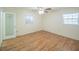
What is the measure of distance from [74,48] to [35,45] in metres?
0.80

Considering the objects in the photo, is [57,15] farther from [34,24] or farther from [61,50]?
[61,50]

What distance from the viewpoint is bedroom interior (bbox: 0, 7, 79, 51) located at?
6.60 ft

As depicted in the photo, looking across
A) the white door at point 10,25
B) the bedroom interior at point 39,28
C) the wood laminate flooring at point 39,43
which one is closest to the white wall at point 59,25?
the bedroom interior at point 39,28

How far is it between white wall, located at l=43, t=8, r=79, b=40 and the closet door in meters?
0.65

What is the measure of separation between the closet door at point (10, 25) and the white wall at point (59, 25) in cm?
65

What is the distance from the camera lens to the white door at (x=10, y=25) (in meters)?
2.03

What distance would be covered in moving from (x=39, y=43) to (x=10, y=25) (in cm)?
71

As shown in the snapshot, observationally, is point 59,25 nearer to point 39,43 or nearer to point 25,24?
point 39,43

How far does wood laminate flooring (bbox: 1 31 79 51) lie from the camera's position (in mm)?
2023

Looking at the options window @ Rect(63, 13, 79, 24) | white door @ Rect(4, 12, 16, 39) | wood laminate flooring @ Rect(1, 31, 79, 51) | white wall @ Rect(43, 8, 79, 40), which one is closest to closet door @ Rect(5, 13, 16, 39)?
white door @ Rect(4, 12, 16, 39)

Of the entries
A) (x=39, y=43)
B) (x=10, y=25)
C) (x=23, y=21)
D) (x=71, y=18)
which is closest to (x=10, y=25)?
(x=10, y=25)

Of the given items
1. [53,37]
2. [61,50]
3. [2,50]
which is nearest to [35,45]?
[53,37]

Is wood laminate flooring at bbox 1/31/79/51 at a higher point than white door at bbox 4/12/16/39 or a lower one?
lower

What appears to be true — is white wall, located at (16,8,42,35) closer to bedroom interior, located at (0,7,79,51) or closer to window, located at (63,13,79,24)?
bedroom interior, located at (0,7,79,51)
